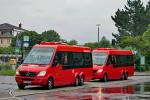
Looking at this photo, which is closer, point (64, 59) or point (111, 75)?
point (64, 59)

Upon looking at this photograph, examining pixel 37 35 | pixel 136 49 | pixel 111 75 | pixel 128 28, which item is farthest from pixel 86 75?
pixel 37 35

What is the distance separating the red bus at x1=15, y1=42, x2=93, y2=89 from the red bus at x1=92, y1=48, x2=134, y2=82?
4742mm

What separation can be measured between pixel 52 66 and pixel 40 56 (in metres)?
0.92

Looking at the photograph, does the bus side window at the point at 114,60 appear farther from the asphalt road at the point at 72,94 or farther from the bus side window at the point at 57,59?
the asphalt road at the point at 72,94

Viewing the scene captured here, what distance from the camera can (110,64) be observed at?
3897cm

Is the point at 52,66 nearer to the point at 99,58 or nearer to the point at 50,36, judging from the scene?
the point at 99,58

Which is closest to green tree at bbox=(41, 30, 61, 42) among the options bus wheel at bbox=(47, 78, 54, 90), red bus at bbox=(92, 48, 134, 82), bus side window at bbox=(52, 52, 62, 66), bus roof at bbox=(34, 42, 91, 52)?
red bus at bbox=(92, 48, 134, 82)

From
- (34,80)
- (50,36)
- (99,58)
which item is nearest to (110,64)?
(99,58)

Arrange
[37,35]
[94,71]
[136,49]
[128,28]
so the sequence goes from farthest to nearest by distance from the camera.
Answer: [37,35] → [128,28] → [136,49] → [94,71]

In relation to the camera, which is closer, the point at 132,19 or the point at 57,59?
the point at 57,59

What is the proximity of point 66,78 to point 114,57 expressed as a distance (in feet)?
36.4

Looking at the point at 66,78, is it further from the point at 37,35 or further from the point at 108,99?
the point at 37,35

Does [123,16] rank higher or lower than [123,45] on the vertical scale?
higher

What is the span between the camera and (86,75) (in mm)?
32844
